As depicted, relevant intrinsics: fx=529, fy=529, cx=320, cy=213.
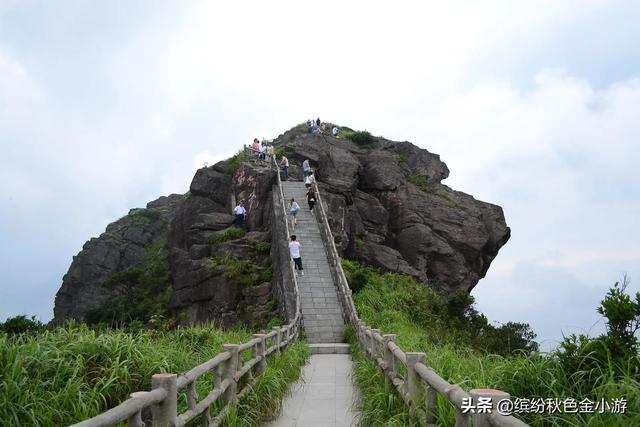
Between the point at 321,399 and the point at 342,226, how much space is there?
15811 mm

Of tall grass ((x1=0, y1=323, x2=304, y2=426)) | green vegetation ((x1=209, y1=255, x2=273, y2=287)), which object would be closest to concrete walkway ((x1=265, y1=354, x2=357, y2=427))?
tall grass ((x1=0, y1=323, x2=304, y2=426))

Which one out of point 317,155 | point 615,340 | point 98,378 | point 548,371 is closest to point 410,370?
point 548,371

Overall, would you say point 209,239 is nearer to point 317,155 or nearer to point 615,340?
point 317,155

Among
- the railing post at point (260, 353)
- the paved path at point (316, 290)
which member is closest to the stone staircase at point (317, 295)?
the paved path at point (316, 290)

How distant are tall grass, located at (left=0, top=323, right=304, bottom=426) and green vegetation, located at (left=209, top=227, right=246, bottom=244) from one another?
15.4 m

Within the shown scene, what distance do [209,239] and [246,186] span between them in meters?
3.60

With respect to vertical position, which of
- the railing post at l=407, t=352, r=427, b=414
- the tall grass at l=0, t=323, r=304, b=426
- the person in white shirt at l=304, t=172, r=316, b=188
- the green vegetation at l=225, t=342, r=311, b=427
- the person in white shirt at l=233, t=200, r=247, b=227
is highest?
the person in white shirt at l=304, t=172, r=316, b=188

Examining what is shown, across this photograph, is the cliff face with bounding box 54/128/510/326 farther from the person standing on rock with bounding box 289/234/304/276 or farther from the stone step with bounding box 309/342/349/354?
the stone step with bounding box 309/342/349/354

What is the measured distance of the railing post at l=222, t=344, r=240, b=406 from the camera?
6035mm

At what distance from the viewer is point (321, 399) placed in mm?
Answer: 8102

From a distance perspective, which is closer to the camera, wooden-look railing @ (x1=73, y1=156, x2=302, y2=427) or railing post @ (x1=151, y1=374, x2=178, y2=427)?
wooden-look railing @ (x1=73, y1=156, x2=302, y2=427)

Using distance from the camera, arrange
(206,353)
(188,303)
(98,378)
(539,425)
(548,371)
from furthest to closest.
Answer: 1. (188,303)
2. (206,353)
3. (98,378)
4. (548,371)
5. (539,425)

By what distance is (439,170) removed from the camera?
34375mm

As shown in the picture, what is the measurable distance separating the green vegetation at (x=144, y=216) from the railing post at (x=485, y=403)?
145 feet
